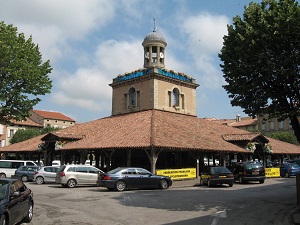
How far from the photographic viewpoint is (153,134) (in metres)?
26.5

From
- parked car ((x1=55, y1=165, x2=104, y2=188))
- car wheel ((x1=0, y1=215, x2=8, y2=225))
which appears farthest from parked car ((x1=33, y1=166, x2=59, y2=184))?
car wheel ((x1=0, y1=215, x2=8, y2=225))

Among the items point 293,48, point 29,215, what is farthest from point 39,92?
point 293,48

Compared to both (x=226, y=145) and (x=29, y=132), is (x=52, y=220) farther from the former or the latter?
(x=29, y=132)

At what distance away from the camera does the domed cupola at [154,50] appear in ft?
130

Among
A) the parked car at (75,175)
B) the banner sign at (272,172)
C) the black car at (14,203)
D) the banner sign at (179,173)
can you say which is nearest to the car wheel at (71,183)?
the parked car at (75,175)

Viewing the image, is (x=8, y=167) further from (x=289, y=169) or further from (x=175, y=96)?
(x=289, y=169)

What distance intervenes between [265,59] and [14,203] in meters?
9.98

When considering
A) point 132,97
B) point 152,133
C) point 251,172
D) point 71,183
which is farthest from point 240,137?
point 71,183

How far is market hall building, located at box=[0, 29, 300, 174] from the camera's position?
90.1 feet

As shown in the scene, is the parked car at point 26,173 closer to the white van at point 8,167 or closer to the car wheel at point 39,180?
the car wheel at point 39,180

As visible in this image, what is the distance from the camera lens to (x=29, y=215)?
9.93 m

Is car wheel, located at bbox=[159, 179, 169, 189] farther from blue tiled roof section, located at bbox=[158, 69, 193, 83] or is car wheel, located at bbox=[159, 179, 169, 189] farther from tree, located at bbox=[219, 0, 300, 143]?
blue tiled roof section, located at bbox=[158, 69, 193, 83]

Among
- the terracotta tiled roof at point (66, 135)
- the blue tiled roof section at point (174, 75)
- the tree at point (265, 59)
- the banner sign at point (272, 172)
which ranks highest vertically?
the blue tiled roof section at point (174, 75)

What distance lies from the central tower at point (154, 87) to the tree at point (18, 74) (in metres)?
12.4
